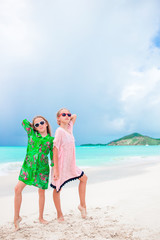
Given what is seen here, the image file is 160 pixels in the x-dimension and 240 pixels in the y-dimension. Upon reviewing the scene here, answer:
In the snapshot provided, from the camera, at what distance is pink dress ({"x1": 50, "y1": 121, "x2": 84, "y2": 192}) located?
153 inches

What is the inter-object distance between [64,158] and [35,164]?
512mm

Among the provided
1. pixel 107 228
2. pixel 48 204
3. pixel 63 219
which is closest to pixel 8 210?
pixel 48 204

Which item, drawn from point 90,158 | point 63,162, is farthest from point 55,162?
point 90,158

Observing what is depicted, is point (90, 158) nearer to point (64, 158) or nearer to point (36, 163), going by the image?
point (64, 158)

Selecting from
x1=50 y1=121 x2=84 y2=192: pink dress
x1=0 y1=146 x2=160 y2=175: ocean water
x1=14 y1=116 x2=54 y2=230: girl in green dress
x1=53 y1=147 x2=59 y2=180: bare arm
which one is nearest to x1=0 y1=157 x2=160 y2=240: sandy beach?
x1=14 y1=116 x2=54 y2=230: girl in green dress

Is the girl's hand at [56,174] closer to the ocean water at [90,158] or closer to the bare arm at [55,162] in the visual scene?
the bare arm at [55,162]

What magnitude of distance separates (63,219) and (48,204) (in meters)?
1.24

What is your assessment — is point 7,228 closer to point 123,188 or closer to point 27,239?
point 27,239

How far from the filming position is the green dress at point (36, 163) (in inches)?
145

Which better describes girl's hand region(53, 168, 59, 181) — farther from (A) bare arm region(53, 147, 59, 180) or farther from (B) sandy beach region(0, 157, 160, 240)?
(B) sandy beach region(0, 157, 160, 240)

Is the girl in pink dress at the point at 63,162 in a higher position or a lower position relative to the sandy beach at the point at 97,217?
higher

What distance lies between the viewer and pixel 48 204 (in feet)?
16.9

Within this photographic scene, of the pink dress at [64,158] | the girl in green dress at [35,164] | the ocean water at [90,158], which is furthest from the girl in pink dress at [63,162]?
the ocean water at [90,158]

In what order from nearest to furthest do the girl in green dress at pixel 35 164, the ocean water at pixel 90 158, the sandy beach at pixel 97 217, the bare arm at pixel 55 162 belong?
the sandy beach at pixel 97 217 → the girl in green dress at pixel 35 164 → the bare arm at pixel 55 162 → the ocean water at pixel 90 158
